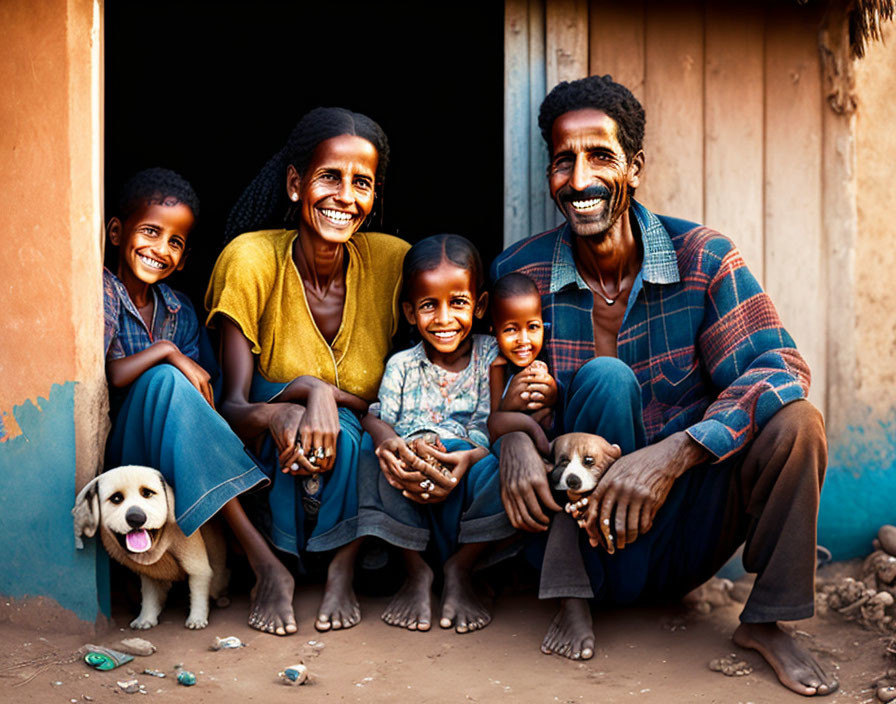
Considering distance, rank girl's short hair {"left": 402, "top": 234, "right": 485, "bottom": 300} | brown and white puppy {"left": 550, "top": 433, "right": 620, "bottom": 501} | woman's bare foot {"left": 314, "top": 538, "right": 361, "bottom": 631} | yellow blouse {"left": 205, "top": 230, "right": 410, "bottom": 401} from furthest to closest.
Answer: yellow blouse {"left": 205, "top": 230, "right": 410, "bottom": 401} < girl's short hair {"left": 402, "top": 234, "right": 485, "bottom": 300} < woman's bare foot {"left": 314, "top": 538, "right": 361, "bottom": 631} < brown and white puppy {"left": 550, "top": 433, "right": 620, "bottom": 501}

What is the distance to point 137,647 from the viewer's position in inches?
124

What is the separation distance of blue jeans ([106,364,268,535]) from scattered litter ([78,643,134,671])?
421mm

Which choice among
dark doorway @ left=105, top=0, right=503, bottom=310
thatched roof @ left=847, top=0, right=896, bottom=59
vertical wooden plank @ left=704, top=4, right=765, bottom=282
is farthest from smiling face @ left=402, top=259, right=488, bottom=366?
dark doorway @ left=105, top=0, right=503, bottom=310

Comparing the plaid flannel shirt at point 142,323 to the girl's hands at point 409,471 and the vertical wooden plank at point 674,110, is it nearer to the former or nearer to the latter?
the girl's hands at point 409,471

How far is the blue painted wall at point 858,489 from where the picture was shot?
4125 mm

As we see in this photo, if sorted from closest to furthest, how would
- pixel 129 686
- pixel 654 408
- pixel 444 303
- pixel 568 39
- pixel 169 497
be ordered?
pixel 129 686, pixel 169 497, pixel 654 408, pixel 444 303, pixel 568 39

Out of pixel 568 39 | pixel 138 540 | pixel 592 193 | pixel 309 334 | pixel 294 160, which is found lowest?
pixel 138 540

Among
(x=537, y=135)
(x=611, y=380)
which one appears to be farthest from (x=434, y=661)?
(x=537, y=135)

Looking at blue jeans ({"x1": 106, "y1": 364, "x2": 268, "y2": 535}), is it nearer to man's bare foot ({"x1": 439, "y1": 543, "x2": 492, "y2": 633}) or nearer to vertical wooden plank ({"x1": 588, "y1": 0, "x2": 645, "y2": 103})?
man's bare foot ({"x1": 439, "y1": 543, "x2": 492, "y2": 633})

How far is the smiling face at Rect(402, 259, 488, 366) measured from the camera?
3637mm

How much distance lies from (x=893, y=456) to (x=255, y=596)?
8.57 feet

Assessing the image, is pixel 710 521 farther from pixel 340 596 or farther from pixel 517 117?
pixel 517 117

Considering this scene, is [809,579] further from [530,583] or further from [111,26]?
[111,26]

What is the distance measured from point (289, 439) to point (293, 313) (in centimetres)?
66
